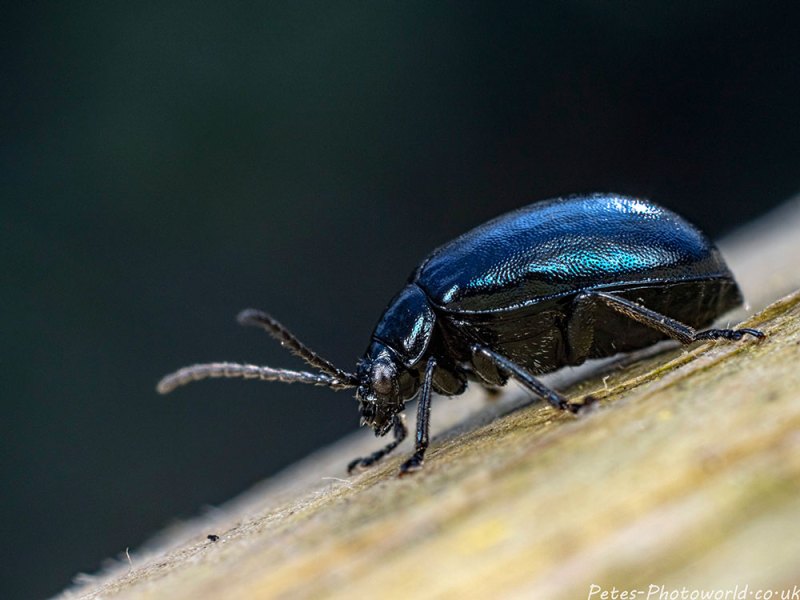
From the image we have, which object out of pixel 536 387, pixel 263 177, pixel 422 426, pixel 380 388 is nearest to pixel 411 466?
pixel 422 426

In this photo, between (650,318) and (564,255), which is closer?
(650,318)

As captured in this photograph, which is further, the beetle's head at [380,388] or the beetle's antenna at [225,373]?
the beetle's head at [380,388]

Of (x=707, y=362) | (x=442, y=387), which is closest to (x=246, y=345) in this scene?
(x=442, y=387)

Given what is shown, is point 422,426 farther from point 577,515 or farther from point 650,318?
point 577,515

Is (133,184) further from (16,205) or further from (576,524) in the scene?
(576,524)

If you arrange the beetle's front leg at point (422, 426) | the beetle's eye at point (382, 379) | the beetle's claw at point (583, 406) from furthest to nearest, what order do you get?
the beetle's eye at point (382, 379) < the beetle's front leg at point (422, 426) < the beetle's claw at point (583, 406)

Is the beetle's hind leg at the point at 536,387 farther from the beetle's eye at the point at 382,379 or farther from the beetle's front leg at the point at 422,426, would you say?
the beetle's eye at the point at 382,379

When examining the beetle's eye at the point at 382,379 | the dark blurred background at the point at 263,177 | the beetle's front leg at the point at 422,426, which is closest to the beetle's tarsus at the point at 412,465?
the beetle's front leg at the point at 422,426
